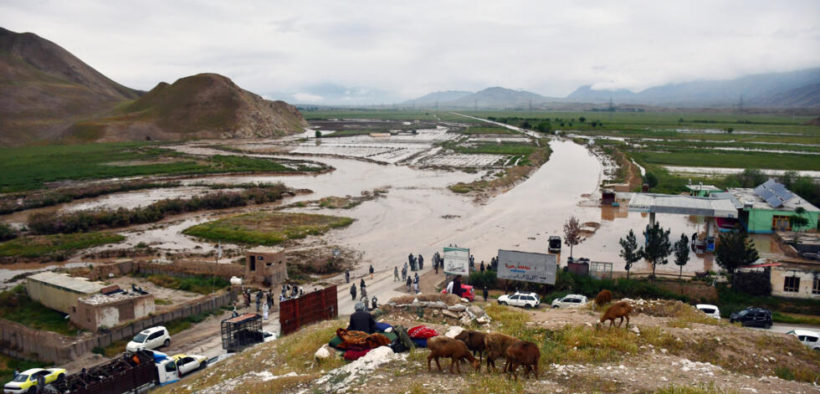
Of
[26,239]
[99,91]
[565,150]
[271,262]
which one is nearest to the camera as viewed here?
[271,262]

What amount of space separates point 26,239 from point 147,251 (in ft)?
34.0

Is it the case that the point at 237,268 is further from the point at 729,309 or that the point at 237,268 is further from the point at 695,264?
the point at 695,264

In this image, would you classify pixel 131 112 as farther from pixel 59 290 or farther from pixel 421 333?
pixel 421 333

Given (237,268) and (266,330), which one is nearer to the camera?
A: (266,330)

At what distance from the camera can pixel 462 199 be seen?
52062 mm

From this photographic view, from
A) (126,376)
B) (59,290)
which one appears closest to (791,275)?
(126,376)

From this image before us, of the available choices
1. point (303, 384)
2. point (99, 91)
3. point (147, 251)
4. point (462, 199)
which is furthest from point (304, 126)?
point (303, 384)

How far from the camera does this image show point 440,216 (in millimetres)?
44781

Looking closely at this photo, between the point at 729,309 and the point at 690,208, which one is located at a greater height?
the point at 690,208

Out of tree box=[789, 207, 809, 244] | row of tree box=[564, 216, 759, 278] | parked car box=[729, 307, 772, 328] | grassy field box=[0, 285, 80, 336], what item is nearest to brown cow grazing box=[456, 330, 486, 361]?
parked car box=[729, 307, 772, 328]

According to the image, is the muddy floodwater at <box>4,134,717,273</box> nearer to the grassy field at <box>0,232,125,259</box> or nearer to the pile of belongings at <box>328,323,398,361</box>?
the grassy field at <box>0,232,125,259</box>

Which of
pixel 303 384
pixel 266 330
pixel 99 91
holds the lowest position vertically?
pixel 266 330

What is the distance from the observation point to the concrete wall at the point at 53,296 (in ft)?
70.8

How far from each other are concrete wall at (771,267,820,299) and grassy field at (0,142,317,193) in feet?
193
